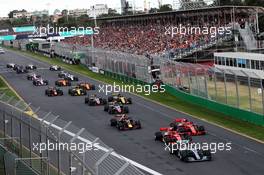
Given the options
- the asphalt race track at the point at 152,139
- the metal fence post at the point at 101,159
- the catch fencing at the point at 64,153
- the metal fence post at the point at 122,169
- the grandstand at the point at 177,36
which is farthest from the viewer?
the grandstand at the point at 177,36

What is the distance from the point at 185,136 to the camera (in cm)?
2412

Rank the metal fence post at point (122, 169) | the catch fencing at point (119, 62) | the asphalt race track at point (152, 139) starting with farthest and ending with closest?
the catch fencing at point (119, 62)
the asphalt race track at point (152, 139)
the metal fence post at point (122, 169)

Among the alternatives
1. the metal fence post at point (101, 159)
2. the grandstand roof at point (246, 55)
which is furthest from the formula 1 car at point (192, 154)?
the grandstand roof at point (246, 55)

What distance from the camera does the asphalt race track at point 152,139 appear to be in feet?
68.3

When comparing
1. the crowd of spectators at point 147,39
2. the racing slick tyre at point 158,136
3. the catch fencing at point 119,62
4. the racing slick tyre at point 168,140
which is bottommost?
the racing slick tyre at point 158,136

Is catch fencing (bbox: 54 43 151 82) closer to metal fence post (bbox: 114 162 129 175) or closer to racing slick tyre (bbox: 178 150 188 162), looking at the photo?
racing slick tyre (bbox: 178 150 188 162)

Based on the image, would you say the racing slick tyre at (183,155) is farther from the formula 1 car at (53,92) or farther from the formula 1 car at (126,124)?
the formula 1 car at (53,92)

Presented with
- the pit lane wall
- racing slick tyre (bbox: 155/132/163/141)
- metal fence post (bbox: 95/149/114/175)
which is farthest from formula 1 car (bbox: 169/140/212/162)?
metal fence post (bbox: 95/149/114/175)

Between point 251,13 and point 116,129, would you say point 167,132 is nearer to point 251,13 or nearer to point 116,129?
point 116,129

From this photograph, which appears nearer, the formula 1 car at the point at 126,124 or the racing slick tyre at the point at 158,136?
the racing slick tyre at the point at 158,136

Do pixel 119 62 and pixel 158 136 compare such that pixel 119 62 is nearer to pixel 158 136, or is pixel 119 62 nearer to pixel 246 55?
pixel 246 55

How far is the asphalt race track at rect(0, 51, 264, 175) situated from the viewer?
20812 mm

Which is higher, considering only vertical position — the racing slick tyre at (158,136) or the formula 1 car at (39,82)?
the formula 1 car at (39,82)

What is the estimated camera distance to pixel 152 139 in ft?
88.5
